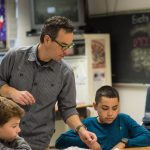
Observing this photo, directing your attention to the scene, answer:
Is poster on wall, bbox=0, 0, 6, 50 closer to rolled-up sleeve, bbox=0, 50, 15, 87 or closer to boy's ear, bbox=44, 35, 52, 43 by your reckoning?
rolled-up sleeve, bbox=0, 50, 15, 87

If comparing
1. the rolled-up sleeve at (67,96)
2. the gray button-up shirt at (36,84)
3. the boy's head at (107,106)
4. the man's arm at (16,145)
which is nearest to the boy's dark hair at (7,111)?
the man's arm at (16,145)

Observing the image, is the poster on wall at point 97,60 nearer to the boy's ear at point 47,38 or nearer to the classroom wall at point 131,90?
the classroom wall at point 131,90

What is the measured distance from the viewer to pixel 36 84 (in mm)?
2266

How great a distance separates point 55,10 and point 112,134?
9.82ft

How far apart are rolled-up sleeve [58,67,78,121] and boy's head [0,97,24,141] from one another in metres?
0.74

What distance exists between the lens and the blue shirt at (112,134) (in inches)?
97.8

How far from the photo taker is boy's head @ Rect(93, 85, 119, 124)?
2572 mm

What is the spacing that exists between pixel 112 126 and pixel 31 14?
283 centimetres

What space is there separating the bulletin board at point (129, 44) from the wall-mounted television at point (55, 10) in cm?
51

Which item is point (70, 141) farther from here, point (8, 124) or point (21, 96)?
point (8, 124)

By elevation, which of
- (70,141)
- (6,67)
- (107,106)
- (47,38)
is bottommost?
(70,141)

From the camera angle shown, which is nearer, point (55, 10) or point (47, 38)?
point (47, 38)

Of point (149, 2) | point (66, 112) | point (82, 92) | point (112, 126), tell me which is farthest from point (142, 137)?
point (149, 2)

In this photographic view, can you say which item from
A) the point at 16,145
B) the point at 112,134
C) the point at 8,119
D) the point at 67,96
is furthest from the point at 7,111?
the point at 112,134
